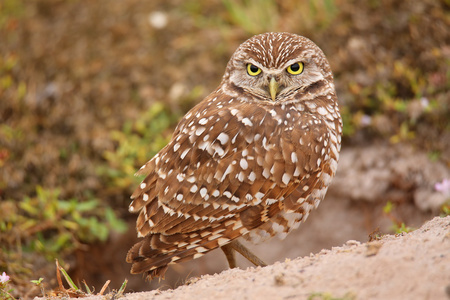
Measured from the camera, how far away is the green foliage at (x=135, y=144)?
5.11 m

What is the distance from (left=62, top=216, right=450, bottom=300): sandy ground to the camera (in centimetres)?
225

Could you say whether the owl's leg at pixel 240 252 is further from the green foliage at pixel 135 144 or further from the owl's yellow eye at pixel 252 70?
the green foliage at pixel 135 144

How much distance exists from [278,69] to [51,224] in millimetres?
2433

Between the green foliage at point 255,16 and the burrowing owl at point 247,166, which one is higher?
the green foliage at point 255,16

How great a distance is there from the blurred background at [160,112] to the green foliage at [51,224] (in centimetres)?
1

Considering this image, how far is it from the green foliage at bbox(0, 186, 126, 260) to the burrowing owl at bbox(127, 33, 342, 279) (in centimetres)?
143

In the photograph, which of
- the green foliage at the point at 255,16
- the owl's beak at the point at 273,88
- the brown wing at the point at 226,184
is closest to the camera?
the brown wing at the point at 226,184

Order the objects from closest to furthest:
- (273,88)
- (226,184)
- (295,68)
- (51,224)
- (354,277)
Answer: (354,277)
(226,184)
(273,88)
(295,68)
(51,224)

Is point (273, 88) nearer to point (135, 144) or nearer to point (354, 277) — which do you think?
point (354, 277)

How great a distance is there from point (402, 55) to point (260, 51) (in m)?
2.42

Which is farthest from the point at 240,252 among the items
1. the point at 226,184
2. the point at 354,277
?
the point at 354,277

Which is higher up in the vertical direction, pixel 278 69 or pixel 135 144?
pixel 278 69

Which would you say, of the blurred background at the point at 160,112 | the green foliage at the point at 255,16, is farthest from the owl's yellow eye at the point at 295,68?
the green foliage at the point at 255,16

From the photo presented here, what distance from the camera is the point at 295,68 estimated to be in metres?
3.55
